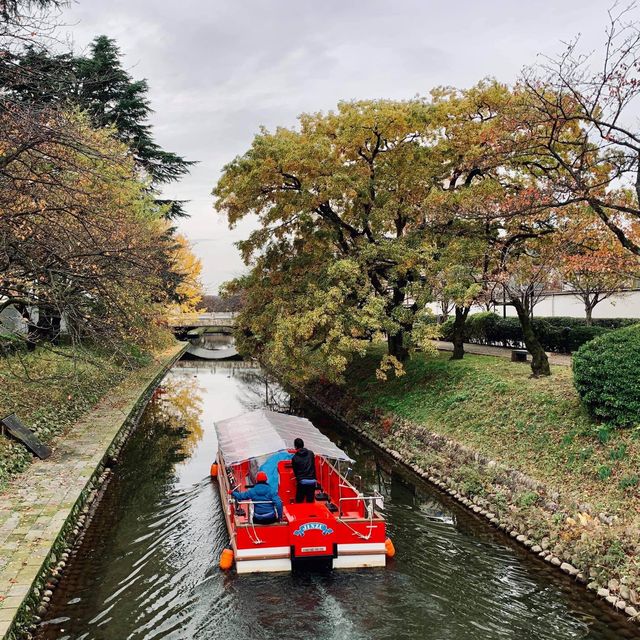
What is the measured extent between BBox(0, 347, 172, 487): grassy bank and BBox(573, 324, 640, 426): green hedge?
1094 cm

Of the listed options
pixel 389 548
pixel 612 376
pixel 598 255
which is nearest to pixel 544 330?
pixel 598 255

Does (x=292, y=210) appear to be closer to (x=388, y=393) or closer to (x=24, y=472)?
(x=388, y=393)

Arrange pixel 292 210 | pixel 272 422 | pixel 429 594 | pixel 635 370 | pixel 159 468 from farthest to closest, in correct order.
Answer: pixel 292 210 → pixel 159 468 → pixel 272 422 → pixel 635 370 → pixel 429 594

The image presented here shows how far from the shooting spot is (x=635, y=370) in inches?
466

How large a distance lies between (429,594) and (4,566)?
682 cm

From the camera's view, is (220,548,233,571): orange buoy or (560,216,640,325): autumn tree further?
(560,216,640,325): autumn tree

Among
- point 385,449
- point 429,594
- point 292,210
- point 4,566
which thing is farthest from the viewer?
point 292,210

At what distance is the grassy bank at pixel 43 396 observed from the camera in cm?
1366

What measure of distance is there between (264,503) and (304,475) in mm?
1590

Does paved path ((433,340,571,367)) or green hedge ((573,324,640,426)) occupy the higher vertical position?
green hedge ((573,324,640,426))

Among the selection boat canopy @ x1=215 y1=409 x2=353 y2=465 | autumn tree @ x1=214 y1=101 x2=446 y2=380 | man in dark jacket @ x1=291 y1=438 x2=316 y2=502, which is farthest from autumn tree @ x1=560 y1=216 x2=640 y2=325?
man in dark jacket @ x1=291 y1=438 x2=316 y2=502

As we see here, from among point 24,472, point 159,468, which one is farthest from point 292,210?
point 24,472

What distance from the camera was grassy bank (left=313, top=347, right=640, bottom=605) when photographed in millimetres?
10016

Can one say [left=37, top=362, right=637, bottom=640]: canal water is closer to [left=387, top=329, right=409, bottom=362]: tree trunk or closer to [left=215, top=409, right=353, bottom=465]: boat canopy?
[left=215, top=409, right=353, bottom=465]: boat canopy
